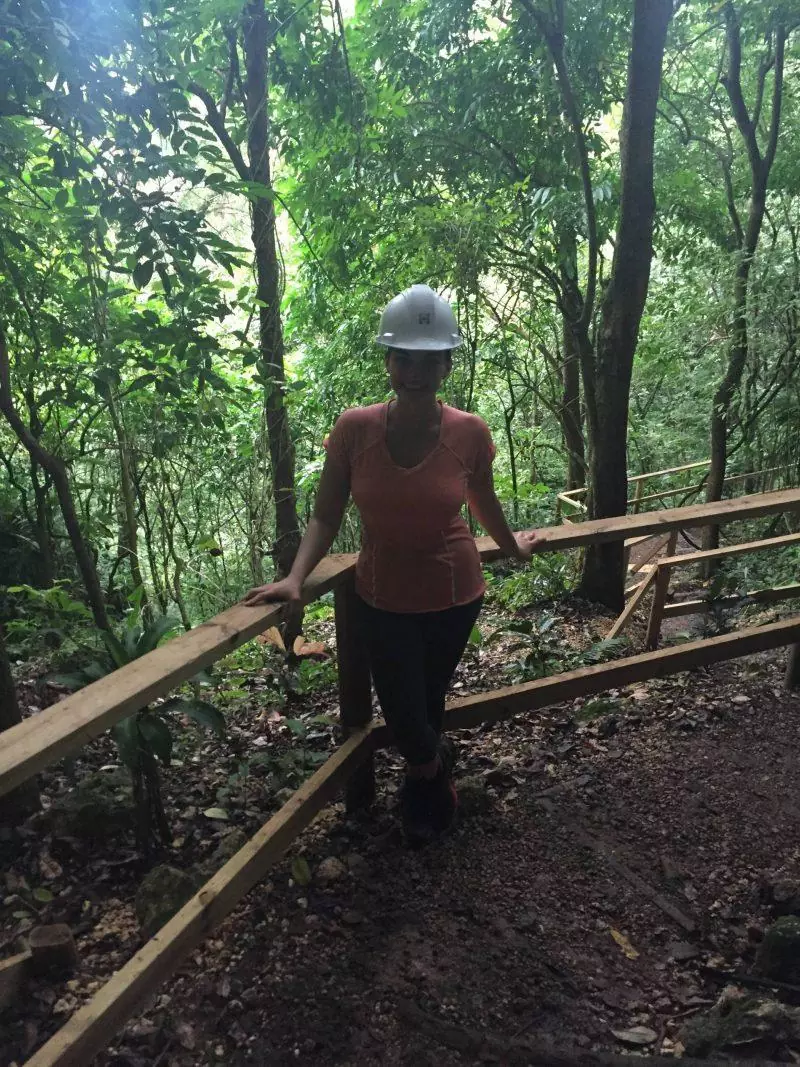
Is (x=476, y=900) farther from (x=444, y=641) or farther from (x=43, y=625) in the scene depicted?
(x=43, y=625)

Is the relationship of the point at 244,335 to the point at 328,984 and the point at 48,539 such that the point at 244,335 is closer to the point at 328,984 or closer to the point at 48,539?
the point at 328,984

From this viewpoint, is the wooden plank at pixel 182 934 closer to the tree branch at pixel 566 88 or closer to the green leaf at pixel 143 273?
the green leaf at pixel 143 273

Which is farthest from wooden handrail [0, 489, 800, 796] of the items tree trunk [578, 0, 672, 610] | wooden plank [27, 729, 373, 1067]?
tree trunk [578, 0, 672, 610]

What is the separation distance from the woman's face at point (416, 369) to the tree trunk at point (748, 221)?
676 cm

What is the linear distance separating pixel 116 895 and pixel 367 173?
566 centimetres

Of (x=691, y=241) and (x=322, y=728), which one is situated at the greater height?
(x=691, y=241)

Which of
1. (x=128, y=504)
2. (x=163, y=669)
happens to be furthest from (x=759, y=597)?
(x=128, y=504)

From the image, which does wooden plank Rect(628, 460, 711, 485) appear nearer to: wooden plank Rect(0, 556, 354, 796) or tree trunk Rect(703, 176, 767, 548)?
tree trunk Rect(703, 176, 767, 548)

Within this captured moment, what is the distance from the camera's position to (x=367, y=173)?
5973mm

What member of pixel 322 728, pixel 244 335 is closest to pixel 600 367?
pixel 244 335

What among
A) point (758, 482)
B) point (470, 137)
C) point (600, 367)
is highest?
point (470, 137)

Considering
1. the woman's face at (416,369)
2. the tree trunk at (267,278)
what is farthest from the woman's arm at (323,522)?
the tree trunk at (267,278)

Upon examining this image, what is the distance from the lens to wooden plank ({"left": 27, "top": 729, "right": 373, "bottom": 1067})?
1.41 m

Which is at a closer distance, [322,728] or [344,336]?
[322,728]
